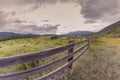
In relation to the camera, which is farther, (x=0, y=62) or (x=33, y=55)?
(x=33, y=55)

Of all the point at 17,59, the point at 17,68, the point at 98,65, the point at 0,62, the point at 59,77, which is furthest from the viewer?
the point at 98,65

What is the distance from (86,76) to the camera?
1052 cm

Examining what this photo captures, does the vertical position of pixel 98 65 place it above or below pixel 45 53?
below

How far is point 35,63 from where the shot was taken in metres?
11.0

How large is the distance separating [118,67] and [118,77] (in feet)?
7.13

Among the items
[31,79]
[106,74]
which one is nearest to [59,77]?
[31,79]

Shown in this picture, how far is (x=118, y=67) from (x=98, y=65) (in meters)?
1.17

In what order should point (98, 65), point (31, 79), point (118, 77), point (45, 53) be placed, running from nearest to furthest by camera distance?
point (45, 53), point (31, 79), point (118, 77), point (98, 65)

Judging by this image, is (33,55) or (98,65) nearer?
(33,55)

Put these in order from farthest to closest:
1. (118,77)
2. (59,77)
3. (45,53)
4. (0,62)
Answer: (118,77)
(59,77)
(45,53)
(0,62)

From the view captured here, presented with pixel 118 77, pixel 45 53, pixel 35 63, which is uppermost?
pixel 45 53

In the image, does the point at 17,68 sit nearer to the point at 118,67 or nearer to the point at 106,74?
the point at 106,74

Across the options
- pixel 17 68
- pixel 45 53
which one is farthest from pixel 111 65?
pixel 45 53

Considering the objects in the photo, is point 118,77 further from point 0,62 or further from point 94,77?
point 0,62
